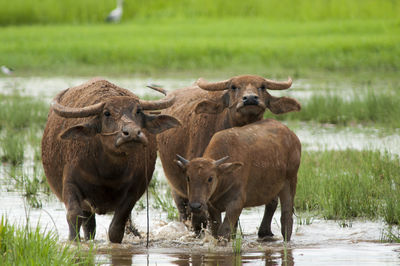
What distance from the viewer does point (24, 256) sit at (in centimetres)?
639

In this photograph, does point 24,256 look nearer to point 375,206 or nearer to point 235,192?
point 235,192


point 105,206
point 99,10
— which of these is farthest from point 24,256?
point 99,10

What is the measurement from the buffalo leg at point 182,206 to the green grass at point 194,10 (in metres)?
28.7

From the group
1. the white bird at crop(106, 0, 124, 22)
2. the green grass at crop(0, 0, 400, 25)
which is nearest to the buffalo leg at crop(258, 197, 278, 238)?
the green grass at crop(0, 0, 400, 25)

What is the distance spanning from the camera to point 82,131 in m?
8.05

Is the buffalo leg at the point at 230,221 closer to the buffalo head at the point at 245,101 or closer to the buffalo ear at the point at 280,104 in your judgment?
the buffalo head at the point at 245,101

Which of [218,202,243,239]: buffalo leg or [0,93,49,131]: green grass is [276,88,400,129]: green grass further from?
[218,202,243,239]: buffalo leg

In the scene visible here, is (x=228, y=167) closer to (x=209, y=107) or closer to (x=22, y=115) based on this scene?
(x=209, y=107)

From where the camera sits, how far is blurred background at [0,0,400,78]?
27.4 metres

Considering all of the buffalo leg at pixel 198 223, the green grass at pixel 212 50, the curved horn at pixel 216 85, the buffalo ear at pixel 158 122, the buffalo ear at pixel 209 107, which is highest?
the green grass at pixel 212 50

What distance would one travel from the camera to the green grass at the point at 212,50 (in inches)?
A: 1067

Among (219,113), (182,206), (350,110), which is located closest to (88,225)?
(182,206)

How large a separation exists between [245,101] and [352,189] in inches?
73.6

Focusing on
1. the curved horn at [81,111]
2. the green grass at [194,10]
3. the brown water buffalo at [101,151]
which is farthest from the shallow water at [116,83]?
the green grass at [194,10]
